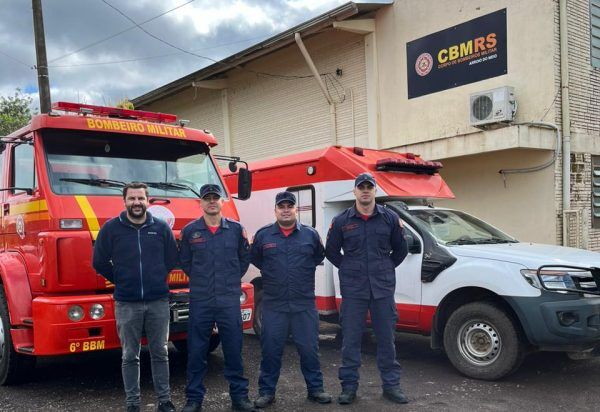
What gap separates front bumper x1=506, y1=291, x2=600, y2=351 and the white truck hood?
1.07 feet

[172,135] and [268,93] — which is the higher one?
[268,93]

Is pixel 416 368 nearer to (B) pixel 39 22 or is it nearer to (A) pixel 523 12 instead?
(A) pixel 523 12

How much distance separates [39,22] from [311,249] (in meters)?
10.3

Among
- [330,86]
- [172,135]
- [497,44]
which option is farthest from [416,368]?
[330,86]

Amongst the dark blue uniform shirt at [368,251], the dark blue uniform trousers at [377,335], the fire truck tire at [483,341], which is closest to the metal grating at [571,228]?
the fire truck tire at [483,341]

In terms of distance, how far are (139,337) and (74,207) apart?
1327mm

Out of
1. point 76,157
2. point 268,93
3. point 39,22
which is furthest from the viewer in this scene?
point 268,93

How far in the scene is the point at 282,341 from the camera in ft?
15.9

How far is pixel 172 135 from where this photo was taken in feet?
19.2

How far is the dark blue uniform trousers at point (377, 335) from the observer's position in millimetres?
4910

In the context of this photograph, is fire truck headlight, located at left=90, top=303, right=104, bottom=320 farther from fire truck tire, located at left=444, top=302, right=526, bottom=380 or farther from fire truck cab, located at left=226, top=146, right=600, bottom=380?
fire truck tire, located at left=444, top=302, right=526, bottom=380

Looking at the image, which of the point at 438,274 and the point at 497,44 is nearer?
the point at 438,274

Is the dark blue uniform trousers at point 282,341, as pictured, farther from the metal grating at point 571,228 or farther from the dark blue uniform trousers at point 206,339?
the metal grating at point 571,228

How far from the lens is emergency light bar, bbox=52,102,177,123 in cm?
549
